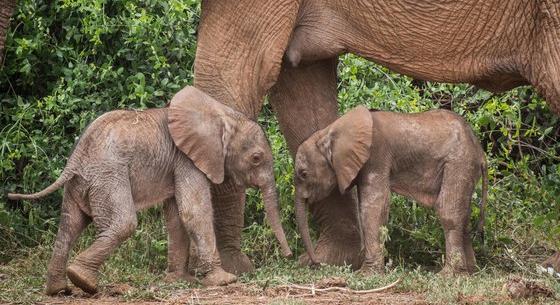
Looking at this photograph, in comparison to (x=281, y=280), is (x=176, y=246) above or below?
above

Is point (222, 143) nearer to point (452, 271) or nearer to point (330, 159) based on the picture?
point (330, 159)

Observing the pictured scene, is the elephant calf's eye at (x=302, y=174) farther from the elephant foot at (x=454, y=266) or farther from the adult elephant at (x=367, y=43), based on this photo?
the elephant foot at (x=454, y=266)

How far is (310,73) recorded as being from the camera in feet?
28.7

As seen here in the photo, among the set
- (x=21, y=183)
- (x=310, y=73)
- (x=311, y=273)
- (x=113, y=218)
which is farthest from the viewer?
(x=21, y=183)

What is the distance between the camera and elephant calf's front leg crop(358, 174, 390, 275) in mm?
8133

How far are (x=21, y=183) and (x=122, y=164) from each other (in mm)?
2234

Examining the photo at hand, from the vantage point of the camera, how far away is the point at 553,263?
821cm

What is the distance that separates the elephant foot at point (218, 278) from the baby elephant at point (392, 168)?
1.98 feet

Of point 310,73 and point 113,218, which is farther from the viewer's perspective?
point 310,73

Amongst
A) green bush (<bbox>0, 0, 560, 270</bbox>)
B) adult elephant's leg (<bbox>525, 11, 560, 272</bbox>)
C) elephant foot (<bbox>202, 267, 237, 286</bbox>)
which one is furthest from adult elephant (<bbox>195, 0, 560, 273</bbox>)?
green bush (<bbox>0, 0, 560, 270</bbox>)

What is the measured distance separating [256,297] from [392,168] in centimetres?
128

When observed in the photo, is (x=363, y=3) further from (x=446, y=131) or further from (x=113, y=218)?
(x=113, y=218)

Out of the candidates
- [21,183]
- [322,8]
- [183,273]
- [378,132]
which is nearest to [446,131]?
[378,132]

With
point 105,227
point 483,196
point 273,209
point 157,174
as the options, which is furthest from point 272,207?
point 483,196
